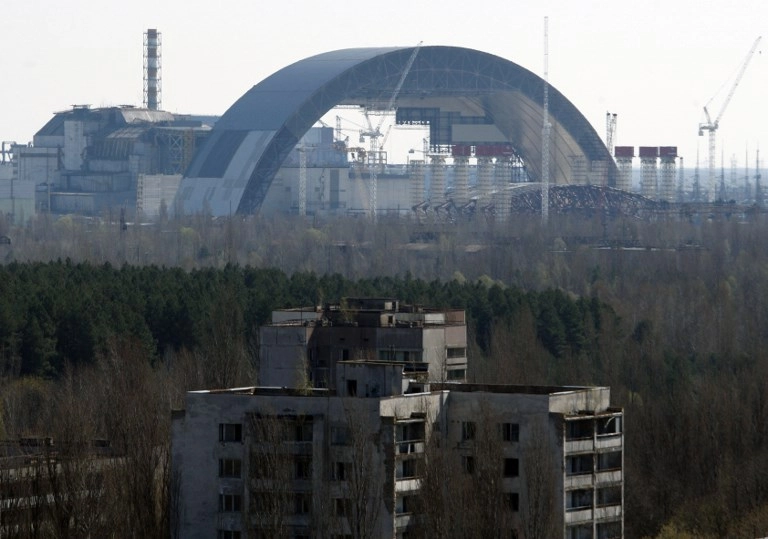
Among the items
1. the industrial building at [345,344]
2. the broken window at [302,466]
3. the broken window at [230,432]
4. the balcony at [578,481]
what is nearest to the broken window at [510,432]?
the balcony at [578,481]

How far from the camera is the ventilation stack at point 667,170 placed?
11250 cm

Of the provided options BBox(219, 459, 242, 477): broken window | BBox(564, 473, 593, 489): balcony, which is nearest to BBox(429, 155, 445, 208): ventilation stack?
BBox(219, 459, 242, 477): broken window

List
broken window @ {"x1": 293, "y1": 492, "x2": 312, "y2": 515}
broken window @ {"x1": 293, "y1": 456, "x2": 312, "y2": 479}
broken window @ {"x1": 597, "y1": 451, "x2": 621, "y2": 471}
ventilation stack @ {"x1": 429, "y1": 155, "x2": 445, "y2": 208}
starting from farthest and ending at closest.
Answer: ventilation stack @ {"x1": 429, "y1": 155, "x2": 445, "y2": 208}, broken window @ {"x1": 597, "y1": 451, "x2": 621, "y2": 471}, broken window @ {"x1": 293, "y1": 456, "x2": 312, "y2": 479}, broken window @ {"x1": 293, "y1": 492, "x2": 312, "y2": 515}

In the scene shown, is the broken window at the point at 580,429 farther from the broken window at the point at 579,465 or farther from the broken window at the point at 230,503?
the broken window at the point at 230,503

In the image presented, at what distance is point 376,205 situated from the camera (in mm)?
114188

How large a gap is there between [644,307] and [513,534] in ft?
118

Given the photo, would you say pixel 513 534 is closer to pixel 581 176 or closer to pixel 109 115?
pixel 581 176

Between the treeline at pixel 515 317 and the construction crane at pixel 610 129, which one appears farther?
the construction crane at pixel 610 129

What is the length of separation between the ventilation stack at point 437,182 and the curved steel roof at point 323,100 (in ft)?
12.3

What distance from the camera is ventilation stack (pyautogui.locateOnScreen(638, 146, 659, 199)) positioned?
11156cm

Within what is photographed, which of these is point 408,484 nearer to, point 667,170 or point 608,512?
point 608,512

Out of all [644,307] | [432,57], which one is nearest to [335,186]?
[432,57]

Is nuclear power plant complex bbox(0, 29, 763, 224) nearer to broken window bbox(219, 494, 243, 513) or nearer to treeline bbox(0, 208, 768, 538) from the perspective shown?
treeline bbox(0, 208, 768, 538)

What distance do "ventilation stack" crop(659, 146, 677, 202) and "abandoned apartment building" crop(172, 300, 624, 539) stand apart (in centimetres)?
8639
